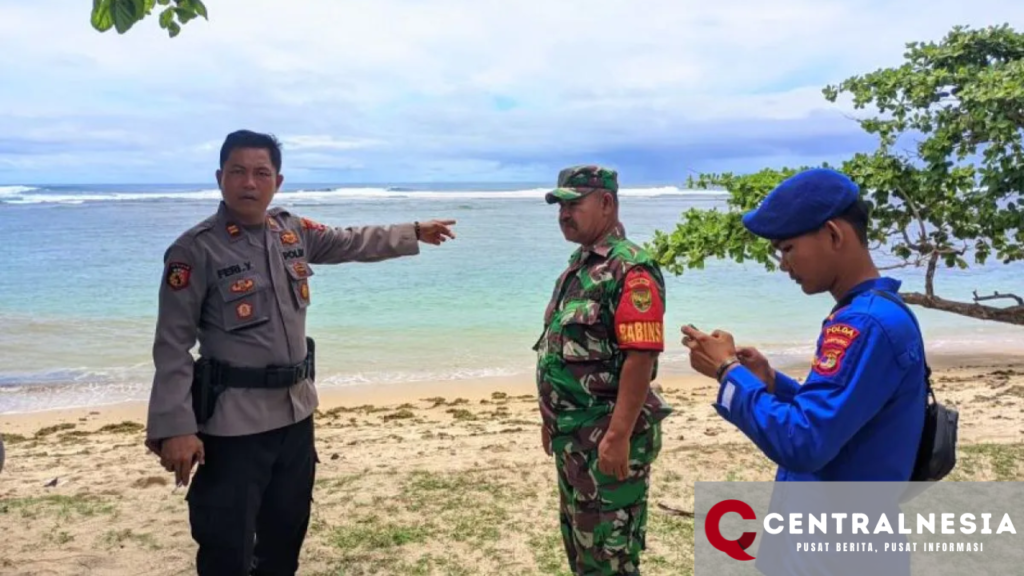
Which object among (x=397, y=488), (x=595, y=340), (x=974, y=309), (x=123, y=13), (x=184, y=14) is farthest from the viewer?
(x=974, y=309)

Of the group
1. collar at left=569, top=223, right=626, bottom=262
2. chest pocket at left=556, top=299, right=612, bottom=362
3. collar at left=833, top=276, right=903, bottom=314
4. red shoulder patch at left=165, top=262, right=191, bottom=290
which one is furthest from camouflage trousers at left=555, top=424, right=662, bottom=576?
red shoulder patch at left=165, top=262, right=191, bottom=290

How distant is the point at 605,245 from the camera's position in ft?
9.25

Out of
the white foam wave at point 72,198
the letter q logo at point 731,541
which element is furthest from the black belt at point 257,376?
the white foam wave at point 72,198

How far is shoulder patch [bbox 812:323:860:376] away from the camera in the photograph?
4.95 feet

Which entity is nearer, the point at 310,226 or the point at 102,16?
the point at 102,16

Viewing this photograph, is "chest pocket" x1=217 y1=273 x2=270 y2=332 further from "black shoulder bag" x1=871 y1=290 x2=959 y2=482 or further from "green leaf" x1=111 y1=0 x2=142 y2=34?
"black shoulder bag" x1=871 y1=290 x2=959 y2=482

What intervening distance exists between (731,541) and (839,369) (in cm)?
286

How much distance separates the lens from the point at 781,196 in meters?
1.65

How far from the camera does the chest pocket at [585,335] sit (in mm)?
2711

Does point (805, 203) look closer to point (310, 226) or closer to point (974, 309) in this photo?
point (310, 226)

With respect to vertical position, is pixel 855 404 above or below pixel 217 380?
above

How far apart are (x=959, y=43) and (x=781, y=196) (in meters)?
5.02

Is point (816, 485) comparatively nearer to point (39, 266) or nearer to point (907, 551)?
point (907, 551)

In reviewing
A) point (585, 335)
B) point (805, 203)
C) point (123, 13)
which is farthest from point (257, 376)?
point (805, 203)
